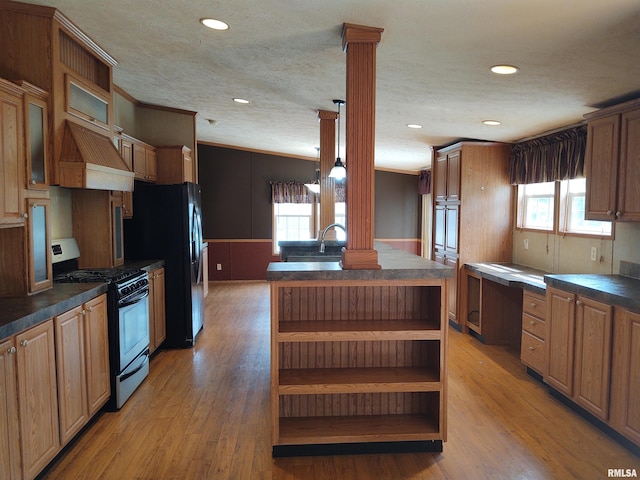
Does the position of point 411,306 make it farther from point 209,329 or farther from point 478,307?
point 209,329

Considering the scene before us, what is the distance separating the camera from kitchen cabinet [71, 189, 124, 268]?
3.71 m

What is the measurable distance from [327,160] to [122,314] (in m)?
2.77

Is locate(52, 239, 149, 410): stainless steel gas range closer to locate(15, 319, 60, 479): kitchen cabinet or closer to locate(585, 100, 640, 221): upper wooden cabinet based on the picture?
locate(15, 319, 60, 479): kitchen cabinet

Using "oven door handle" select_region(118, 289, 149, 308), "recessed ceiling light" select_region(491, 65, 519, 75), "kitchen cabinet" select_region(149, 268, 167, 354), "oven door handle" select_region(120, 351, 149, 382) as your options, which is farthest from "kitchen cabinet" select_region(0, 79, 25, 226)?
"recessed ceiling light" select_region(491, 65, 519, 75)

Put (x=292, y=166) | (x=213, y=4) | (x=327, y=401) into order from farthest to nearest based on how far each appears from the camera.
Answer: (x=292, y=166) → (x=327, y=401) → (x=213, y=4)

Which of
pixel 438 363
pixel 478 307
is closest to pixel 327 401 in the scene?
pixel 438 363

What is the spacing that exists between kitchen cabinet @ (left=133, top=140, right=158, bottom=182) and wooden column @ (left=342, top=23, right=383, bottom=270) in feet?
9.38

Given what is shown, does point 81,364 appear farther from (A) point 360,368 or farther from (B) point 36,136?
(A) point 360,368

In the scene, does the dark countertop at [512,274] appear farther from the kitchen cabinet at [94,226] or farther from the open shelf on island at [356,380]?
the kitchen cabinet at [94,226]

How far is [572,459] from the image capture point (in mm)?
2541

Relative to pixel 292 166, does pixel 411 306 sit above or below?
below

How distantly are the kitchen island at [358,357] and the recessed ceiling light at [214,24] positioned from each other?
57.6 inches

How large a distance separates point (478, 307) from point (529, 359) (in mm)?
1191

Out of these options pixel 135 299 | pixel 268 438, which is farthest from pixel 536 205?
pixel 135 299
